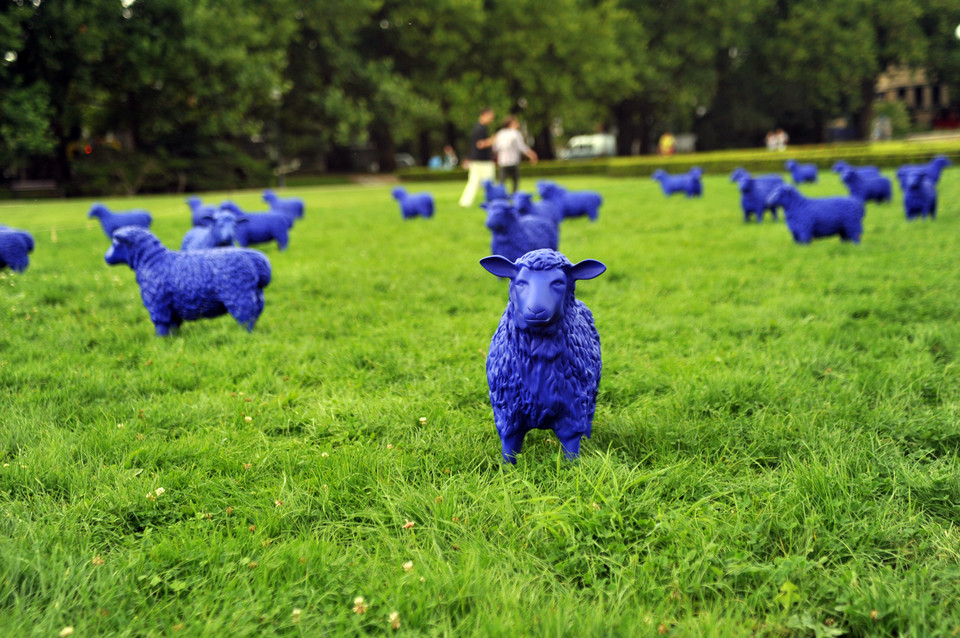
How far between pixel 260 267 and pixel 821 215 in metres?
7.34

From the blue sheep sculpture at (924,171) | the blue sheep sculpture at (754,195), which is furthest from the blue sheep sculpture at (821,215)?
the blue sheep sculpture at (754,195)

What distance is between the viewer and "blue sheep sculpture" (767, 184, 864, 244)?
8555mm

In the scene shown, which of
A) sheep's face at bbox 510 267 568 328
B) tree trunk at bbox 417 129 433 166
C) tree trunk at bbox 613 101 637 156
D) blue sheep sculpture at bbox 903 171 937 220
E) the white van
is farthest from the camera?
the white van

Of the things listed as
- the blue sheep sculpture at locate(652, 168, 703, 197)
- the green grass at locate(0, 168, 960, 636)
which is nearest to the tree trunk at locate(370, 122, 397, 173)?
the blue sheep sculpture at locate(652, 168, 703, 197)

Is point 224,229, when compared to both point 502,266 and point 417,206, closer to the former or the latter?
point 502,266

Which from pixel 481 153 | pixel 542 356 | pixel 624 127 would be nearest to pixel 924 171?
pixel 481 153

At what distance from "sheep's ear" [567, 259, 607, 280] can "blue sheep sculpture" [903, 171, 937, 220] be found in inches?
387

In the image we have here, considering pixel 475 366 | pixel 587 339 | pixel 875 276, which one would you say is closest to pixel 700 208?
pixel 875 276

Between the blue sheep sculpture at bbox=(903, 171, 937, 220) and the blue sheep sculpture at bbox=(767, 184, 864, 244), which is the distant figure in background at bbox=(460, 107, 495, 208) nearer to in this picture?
the blue sheep sculpture at bbox=(767, 184, 864, 244)

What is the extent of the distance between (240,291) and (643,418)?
3.56 m

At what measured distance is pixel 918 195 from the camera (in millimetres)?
10258

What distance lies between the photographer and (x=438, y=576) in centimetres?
233

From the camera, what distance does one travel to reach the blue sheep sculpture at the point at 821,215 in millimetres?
8555

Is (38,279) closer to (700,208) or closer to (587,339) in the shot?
(587,339)
